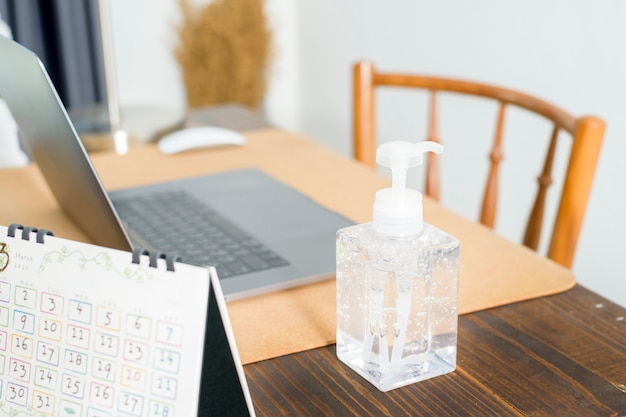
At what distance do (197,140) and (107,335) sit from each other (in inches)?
32.1

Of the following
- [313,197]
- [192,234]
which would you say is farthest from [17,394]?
[313,197]

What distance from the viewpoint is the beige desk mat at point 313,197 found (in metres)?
0.71

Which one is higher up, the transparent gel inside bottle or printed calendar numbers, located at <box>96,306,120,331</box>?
printed calendar numbers, located at <box>96,306,120,331</box>

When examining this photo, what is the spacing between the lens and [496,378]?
2.05ft

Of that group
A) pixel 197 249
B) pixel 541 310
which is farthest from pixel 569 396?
pixel 197 249

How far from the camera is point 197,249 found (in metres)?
0.87

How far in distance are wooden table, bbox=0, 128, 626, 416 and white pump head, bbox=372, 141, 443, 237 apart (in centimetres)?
13

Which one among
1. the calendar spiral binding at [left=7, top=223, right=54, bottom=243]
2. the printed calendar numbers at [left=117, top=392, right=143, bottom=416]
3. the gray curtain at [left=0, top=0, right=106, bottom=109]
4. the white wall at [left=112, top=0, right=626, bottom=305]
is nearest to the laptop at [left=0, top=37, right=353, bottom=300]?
the calendar spiral binding at [left=7, top=223, right=54, bottom=243]

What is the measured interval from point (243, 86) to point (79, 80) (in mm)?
705

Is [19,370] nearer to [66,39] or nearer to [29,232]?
[29,232]

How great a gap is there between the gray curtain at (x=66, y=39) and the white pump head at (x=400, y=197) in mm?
2057

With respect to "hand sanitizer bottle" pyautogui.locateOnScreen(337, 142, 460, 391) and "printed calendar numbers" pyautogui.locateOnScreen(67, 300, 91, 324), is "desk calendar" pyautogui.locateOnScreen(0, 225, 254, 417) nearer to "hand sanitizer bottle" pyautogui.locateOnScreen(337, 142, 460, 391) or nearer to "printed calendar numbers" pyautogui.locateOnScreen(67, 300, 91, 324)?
"printed calendar numbers" pyautogui.locateOnScreen(67, 300, 91, 324)

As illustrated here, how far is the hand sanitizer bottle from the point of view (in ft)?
1.88

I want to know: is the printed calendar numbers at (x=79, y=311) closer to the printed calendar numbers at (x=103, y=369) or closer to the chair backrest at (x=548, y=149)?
the printed calendar numbers at (x=103, y=369)
